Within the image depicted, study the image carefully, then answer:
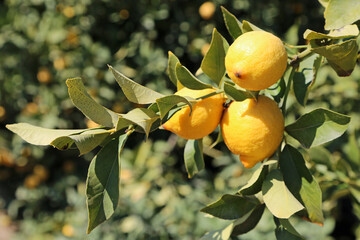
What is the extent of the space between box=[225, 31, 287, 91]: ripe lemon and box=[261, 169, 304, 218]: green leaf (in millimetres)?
126

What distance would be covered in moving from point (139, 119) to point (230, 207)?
20 cm

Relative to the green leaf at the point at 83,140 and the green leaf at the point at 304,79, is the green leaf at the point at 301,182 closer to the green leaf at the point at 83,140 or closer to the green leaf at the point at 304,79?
the green leaf at the point at 304,79

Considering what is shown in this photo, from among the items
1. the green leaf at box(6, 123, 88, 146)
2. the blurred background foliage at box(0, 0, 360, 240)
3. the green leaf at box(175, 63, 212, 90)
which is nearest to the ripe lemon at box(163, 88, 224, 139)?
the green leaf at box(175, 63, 212, 90)

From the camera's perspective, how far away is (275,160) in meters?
0.57

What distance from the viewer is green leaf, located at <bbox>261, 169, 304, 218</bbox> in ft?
1.62

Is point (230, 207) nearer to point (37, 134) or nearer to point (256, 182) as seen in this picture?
point (256, 182)

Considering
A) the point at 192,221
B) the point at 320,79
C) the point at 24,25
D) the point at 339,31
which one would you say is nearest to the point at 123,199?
the point at 192,221

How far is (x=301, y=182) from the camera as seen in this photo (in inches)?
22.6

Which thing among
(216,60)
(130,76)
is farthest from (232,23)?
(130,76)

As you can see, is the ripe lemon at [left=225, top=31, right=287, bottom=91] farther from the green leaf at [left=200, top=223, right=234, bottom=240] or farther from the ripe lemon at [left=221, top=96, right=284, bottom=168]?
the green leaf at [left=200, top=223, right=234, bottom=240]

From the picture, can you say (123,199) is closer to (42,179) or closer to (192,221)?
(192,221)

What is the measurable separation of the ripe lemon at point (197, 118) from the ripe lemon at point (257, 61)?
0.07 metres

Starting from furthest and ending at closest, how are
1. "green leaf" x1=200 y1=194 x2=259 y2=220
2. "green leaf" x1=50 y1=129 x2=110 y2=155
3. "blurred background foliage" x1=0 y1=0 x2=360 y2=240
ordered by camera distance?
1. "blurred background foliage" x1=0 y1=0 x2=360 y2=240
2. "green leaf" x1=200 y1=194 x2=259 y2=220
3. "green leaf" x1=50 y1=129 x2=110 y2=155

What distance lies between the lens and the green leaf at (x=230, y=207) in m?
A: 0.58
